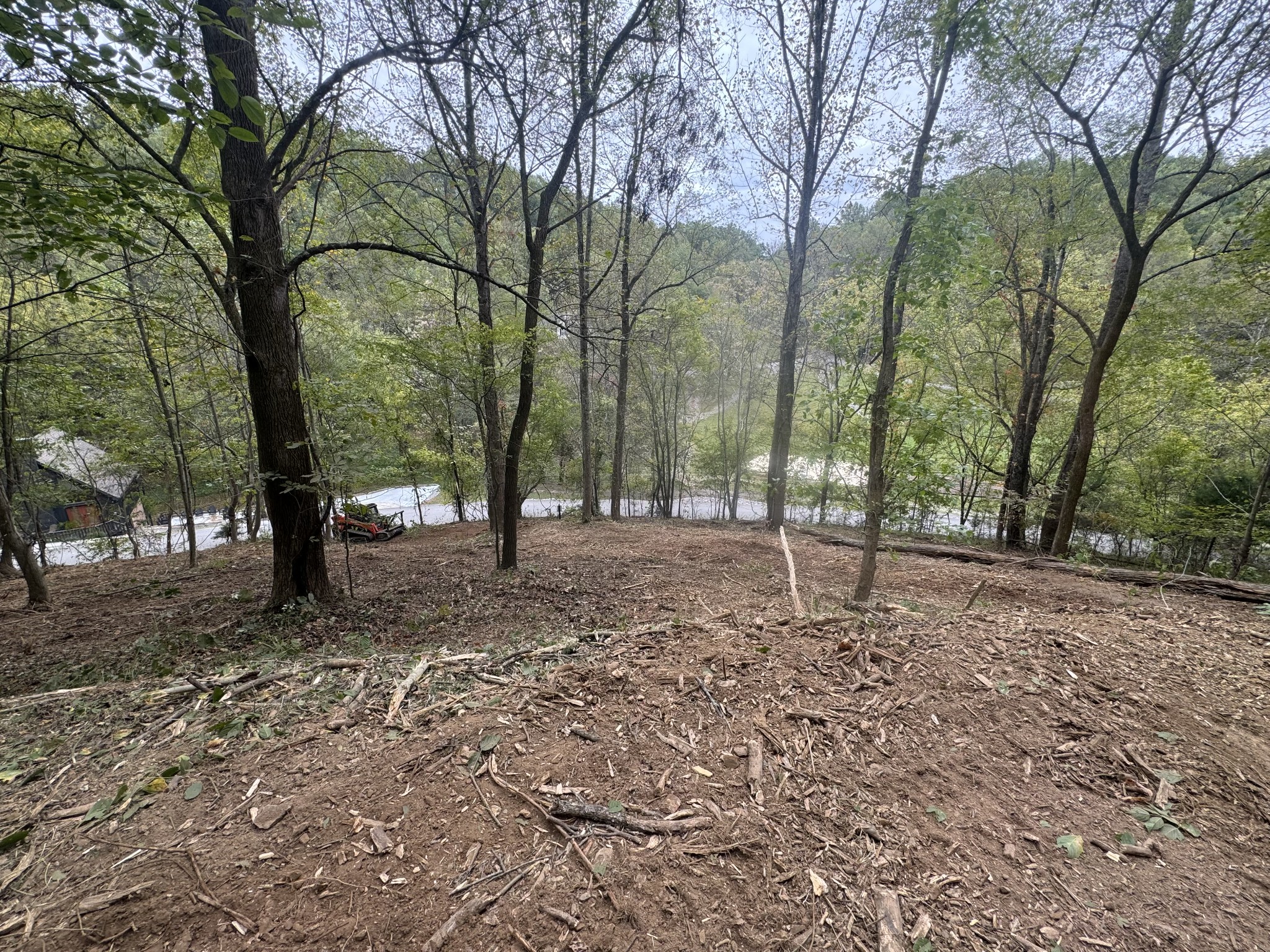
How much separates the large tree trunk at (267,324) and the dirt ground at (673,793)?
4.71ft

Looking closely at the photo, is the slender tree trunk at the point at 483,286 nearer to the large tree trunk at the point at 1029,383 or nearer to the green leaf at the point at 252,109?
the green leaf at the point at 252,109

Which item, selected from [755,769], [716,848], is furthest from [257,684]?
[755,769]

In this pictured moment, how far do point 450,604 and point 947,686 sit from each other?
4.87 meters

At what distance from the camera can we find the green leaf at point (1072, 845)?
1.67 m

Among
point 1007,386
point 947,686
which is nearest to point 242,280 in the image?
point 947,686

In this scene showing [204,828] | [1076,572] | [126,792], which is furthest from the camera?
[1076,572]

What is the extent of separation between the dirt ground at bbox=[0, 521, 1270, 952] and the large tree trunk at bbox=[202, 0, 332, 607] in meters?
1.44

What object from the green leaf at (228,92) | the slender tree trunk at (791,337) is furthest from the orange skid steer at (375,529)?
the green leaf at (228,92)

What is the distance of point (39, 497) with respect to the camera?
29.5ft

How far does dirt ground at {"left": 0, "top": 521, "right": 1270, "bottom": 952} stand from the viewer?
138 cm

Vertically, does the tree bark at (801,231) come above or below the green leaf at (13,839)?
above

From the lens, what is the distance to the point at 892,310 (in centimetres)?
381

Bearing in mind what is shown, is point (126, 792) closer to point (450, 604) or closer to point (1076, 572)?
point (450, 604)

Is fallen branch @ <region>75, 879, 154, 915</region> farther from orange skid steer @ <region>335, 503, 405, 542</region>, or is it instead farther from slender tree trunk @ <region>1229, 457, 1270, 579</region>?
slender tree trunk @ <region>1229, 457, 1270, 579</region>
